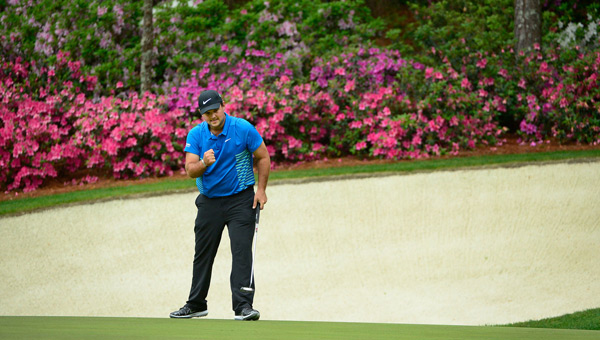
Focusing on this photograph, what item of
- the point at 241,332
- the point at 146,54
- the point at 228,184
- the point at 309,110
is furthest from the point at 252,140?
the point at 146,54

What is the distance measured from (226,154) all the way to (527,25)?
33.3ft

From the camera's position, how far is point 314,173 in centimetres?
1063

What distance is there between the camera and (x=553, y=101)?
11898 millimetres

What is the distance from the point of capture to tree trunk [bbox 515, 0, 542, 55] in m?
13.3

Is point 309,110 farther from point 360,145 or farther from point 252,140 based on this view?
point 252,140

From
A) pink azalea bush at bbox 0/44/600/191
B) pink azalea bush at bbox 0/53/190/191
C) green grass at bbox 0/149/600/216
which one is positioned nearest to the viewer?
green grass at bbox 0/149/600/216

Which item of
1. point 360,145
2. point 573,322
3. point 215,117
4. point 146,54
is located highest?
point 146,54

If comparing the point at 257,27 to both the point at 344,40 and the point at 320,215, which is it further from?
the point at 320,215

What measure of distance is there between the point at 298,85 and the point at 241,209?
7.62 m

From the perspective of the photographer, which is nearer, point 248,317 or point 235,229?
point 248,317

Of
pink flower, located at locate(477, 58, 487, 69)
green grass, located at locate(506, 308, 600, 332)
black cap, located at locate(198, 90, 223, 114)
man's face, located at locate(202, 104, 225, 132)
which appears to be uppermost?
pink flower, located at locate(477, 58, 487, 69)

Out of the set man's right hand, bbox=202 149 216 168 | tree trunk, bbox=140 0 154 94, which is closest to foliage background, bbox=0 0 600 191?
tree trunk, bbox=140 0 154 94

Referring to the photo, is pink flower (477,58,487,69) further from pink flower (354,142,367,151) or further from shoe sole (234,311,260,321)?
shoe sole (234,311,260,321)

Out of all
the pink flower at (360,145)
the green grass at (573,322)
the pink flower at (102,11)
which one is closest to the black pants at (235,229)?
the green grass at (573,322)
